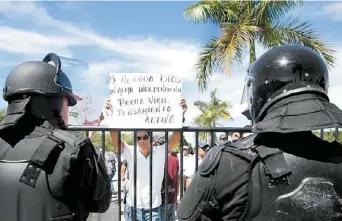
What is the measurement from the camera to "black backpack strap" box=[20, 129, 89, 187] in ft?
7.46

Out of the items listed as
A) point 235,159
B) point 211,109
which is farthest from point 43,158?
point 211,109

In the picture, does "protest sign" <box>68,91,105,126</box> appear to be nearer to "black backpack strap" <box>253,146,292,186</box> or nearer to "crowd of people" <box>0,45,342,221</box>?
"crowd of people" <box>0,45,342,221</box>

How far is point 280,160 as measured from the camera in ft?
5.61

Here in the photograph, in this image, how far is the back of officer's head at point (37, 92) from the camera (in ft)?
8.14

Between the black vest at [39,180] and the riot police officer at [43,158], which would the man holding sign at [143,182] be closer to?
the riot police officer at [43,158]

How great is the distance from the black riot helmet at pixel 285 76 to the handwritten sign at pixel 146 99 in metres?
1.76

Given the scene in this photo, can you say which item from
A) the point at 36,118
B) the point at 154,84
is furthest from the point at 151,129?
the point at 36,118

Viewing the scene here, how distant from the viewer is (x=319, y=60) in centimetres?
192

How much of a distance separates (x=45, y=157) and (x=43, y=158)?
0.04ft

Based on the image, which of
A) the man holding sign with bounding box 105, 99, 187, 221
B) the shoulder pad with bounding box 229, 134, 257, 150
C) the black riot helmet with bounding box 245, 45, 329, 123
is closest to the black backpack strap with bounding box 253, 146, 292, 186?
the shoulder pad with bounding box 229, 134, 257, 150

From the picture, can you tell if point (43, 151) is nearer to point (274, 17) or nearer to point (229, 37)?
point (229, 37)

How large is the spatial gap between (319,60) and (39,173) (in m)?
1.68

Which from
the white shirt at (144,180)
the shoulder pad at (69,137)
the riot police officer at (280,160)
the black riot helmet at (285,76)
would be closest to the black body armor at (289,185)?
the riot police officer at (280,160)

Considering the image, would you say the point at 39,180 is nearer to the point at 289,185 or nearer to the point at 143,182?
the point at 289,185
